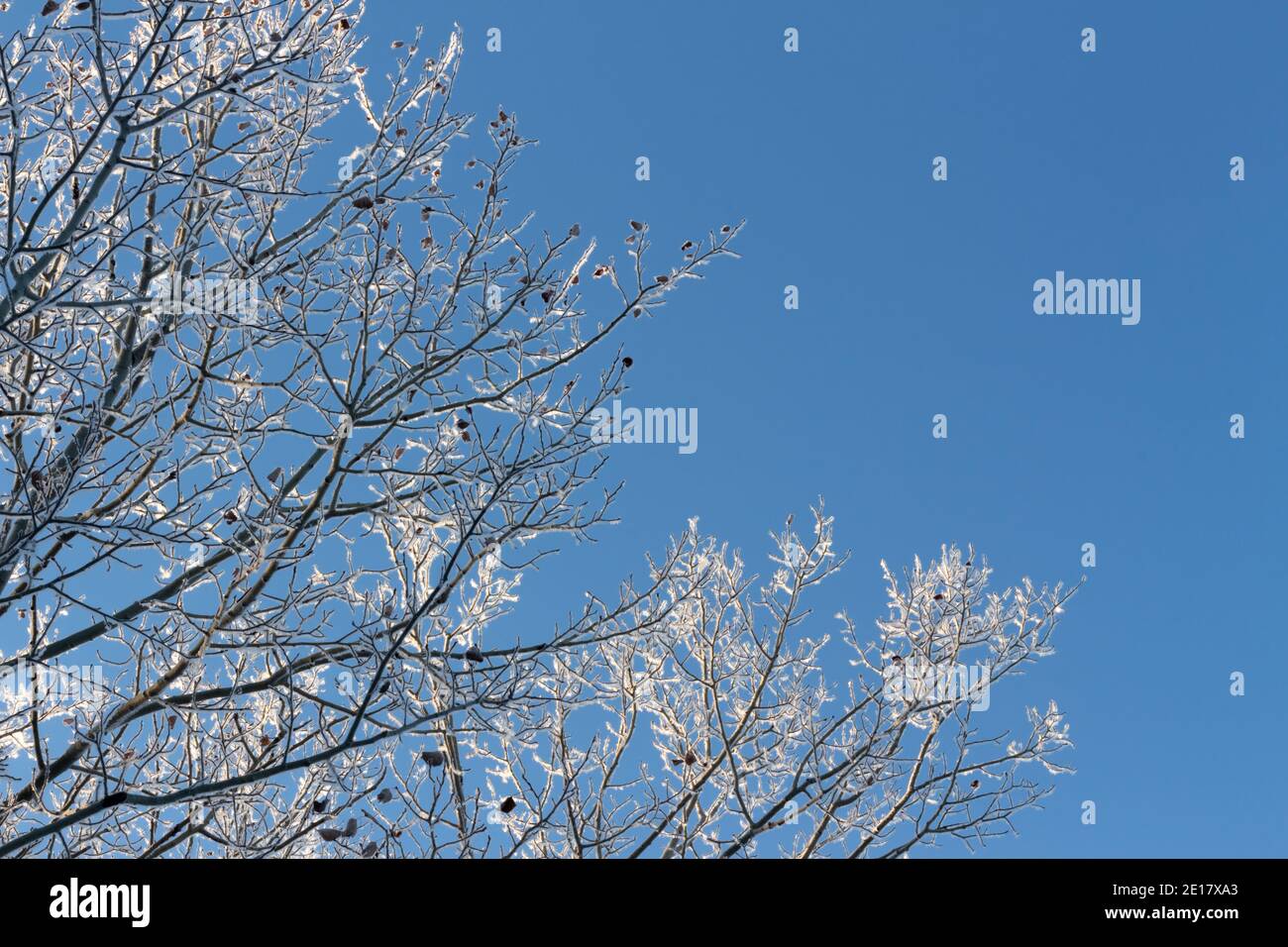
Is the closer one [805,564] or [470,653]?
[470,653]

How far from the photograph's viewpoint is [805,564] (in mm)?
7426

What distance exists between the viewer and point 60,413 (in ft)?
13.1

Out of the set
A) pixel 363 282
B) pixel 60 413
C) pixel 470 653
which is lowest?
pixel 470 653

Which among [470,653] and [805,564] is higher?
[805,564]
